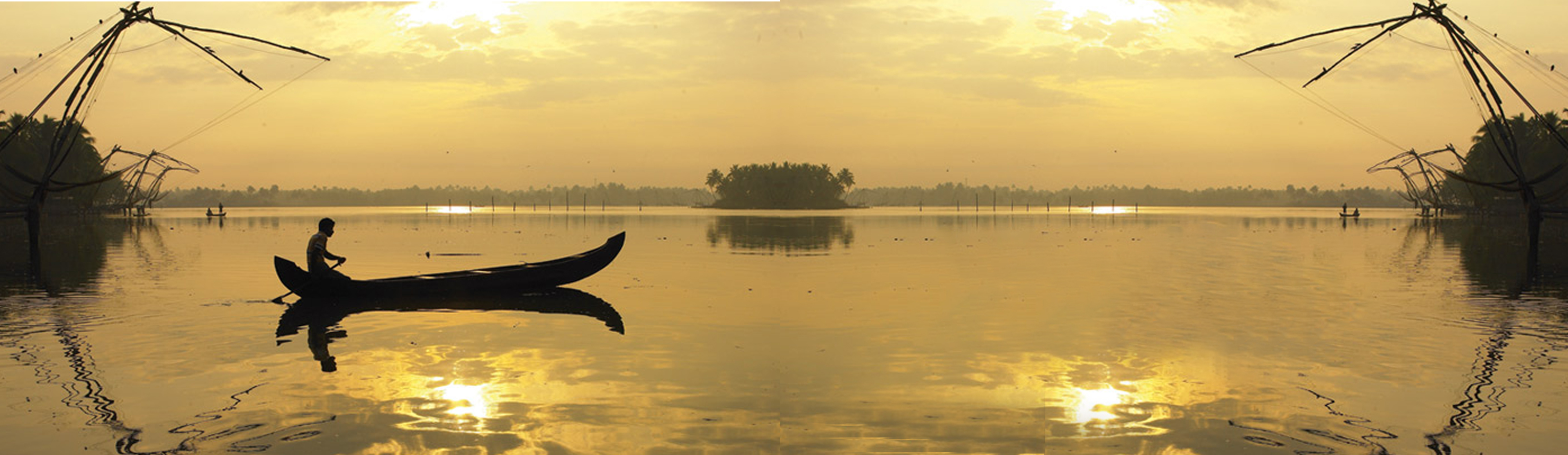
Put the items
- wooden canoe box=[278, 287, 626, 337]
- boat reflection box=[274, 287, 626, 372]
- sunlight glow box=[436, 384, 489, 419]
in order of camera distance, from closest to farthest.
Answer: sunlight glow box=[436, 384, 489, 419] < boat reflection box=[274, 287, 626, 372] < wooden canoe box=[278, 287, 626, 337]

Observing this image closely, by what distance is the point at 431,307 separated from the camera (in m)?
21.2

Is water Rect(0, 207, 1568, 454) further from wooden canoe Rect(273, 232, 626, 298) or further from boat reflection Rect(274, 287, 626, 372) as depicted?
wooden canoe Rect(273, 232, 626, 298)

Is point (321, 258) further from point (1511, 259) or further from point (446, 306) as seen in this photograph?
point (1511, 259)

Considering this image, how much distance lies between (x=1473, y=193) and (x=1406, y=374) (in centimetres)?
8455

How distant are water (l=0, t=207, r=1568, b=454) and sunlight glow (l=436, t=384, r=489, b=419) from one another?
0.18ft

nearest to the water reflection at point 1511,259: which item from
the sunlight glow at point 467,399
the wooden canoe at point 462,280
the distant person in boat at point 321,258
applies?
the wooden canoe at point 462,280

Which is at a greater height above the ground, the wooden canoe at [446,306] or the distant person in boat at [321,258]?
the distant person in boat at [321,258]

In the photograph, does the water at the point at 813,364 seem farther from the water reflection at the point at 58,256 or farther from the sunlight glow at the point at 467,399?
the water reflection at the point at 58,256

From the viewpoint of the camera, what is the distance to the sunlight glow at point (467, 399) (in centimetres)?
1067

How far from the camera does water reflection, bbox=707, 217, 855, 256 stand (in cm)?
4656

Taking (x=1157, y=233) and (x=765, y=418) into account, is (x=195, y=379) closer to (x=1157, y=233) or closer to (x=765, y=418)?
(x=765, y=418)

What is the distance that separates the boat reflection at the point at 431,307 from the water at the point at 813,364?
0.16 meters

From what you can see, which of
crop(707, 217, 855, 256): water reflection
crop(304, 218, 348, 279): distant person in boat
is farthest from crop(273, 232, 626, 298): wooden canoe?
crop(707, 217, 855, 256): water reflection

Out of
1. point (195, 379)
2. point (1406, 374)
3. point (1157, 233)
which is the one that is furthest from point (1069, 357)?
point (1157, 233)
